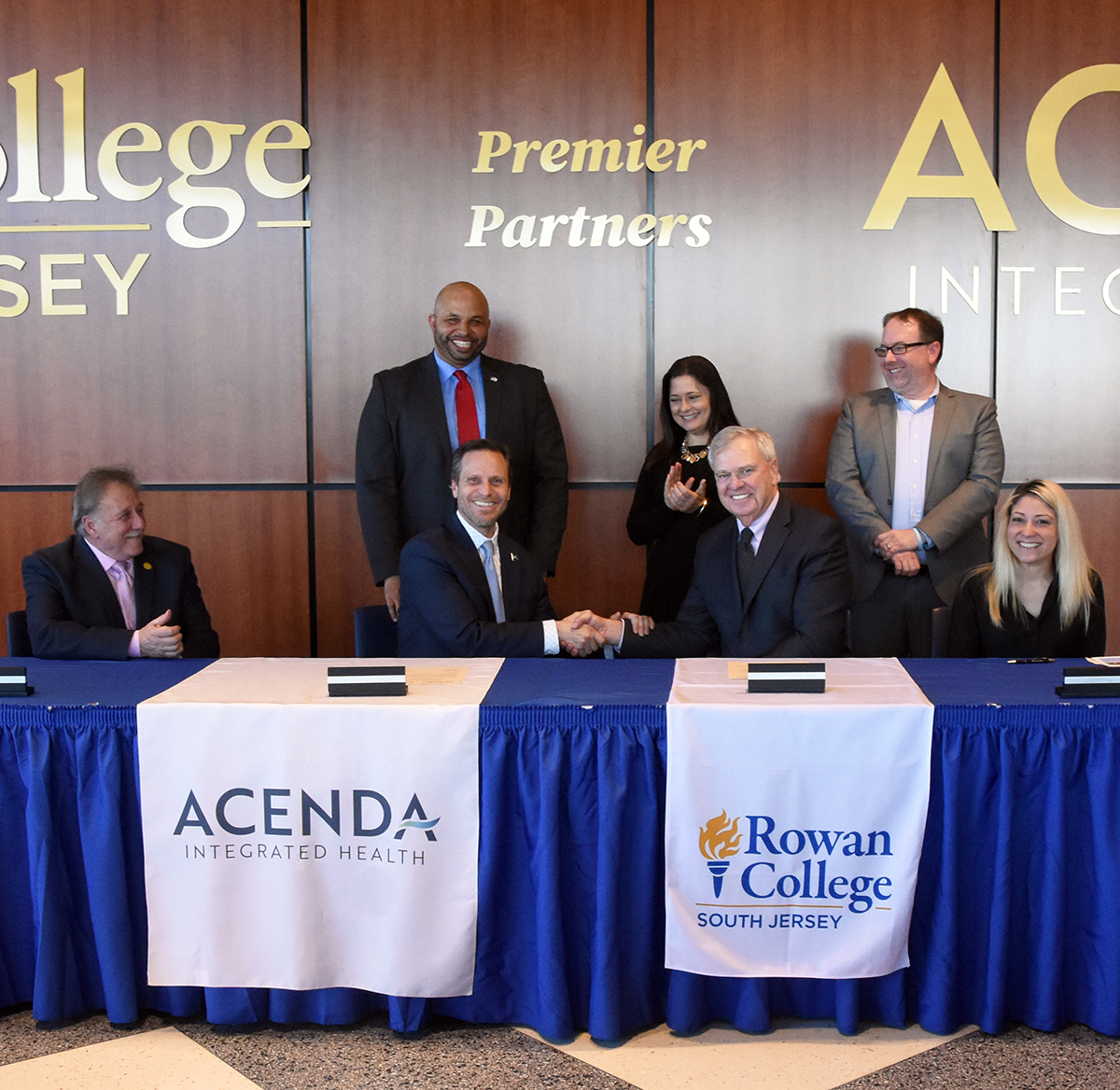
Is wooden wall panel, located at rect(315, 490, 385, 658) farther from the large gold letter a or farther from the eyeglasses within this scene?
the large gold letter a

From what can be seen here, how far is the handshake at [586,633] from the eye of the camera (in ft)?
9.86

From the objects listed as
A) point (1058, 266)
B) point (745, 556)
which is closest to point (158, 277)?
point (745, 556)

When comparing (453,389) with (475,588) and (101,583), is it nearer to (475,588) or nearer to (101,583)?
(475,588)

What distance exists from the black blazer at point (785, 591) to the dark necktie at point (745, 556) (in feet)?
0.04

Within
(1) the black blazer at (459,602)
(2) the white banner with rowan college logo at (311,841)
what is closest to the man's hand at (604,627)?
(1) the black blazer at (459,602)

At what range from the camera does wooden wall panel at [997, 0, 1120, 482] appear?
4574 millimetres

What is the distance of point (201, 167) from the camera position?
15.3 ft

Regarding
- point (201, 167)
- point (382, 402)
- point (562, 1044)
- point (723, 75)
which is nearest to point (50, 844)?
point (562, 1044)

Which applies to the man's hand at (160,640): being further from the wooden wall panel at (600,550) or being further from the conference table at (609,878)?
the wooden wall panel at (600,550)

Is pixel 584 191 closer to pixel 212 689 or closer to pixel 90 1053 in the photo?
pixel 212 689

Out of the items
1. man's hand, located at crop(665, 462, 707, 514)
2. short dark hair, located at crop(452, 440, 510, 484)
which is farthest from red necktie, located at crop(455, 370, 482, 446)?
short dark hair, located at crop(452, 440, 510, 484)

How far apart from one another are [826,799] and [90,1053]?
61.1 inches

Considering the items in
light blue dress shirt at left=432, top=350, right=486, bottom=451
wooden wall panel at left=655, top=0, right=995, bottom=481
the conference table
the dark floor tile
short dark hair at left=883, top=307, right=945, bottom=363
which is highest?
wooden wall panel at left=655, top=0, right=995, bottom=481

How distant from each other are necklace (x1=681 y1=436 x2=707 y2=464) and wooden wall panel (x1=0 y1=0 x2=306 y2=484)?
175 centimetres
